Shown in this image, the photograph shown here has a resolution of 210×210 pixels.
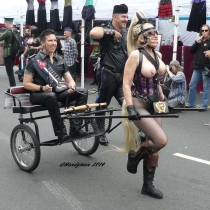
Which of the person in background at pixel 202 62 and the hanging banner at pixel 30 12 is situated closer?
the person in background at pixel 202 62

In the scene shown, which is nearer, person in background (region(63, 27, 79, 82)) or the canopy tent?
person in background (region(63, 27, 79, 82))

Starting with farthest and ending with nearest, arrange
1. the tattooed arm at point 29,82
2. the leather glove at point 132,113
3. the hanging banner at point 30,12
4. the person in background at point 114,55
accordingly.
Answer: the hanging banner at point 30,12, the person in background at point 114,55, the tattooed arm at point 29,82, the leather glove at point 132,113

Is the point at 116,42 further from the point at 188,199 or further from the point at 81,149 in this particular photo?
the point at 188,199

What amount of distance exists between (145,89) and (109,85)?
1.71m

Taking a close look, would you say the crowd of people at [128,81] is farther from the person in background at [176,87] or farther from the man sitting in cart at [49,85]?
the person in background at [176,87]

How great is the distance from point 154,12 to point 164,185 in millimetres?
9067

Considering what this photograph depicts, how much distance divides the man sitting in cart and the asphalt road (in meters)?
0.55

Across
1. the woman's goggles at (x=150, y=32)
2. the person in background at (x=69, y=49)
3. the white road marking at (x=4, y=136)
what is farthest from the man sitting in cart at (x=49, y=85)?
the person in background at (x=69, y=49)

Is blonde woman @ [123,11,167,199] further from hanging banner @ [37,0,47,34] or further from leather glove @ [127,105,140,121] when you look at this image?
hanging banner @ [37,0,47,34]

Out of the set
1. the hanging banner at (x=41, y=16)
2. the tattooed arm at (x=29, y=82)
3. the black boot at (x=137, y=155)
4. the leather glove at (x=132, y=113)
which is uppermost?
the hanging banner at (x=41, y=16)

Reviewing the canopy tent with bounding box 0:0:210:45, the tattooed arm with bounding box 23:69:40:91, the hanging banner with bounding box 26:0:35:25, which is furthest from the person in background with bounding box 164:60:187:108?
the hanging banner with bounding box 26:0:35:25

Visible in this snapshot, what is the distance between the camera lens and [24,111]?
472cm

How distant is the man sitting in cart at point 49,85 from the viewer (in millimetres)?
4680

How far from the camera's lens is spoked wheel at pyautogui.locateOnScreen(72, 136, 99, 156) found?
520cm
